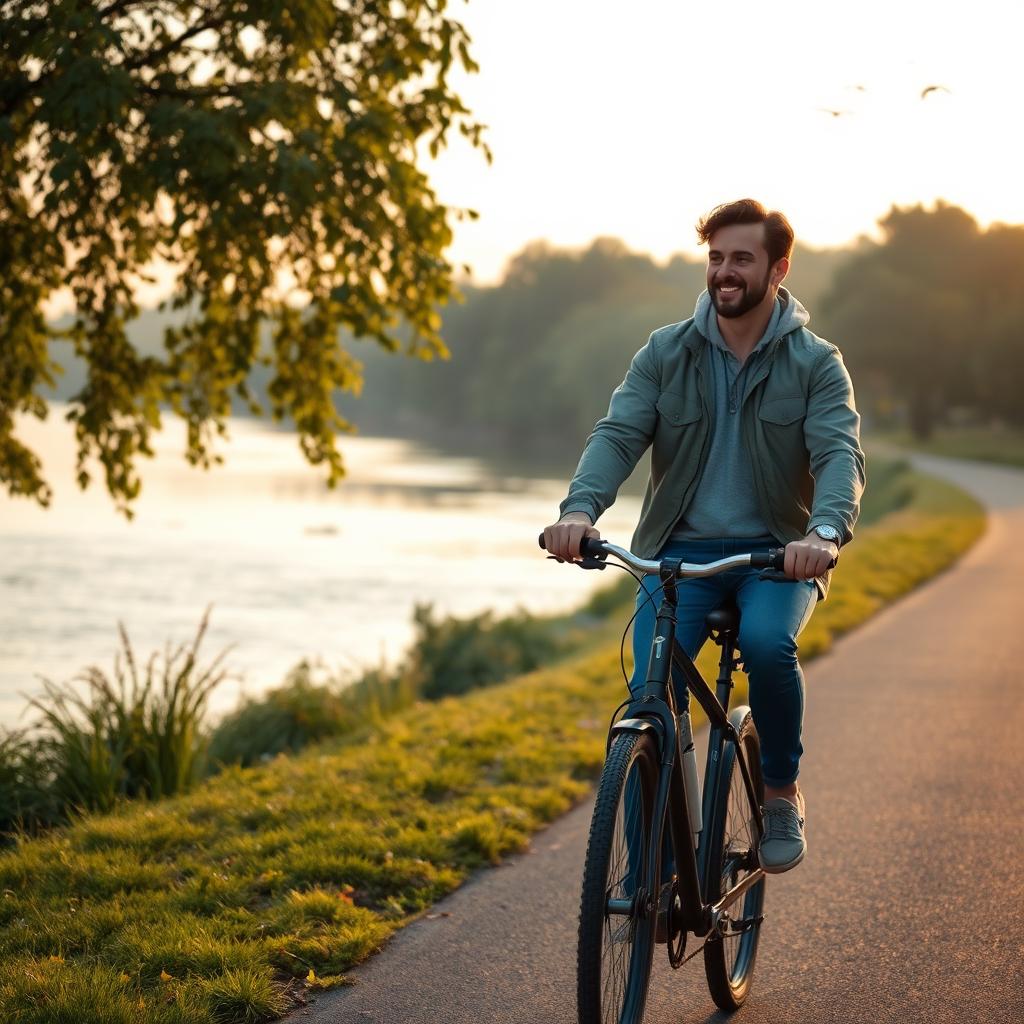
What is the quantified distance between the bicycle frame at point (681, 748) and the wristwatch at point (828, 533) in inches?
15.0

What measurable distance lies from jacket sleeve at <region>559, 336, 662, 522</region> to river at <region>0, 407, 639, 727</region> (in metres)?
4.33

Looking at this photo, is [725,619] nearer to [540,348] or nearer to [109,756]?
[109,756]

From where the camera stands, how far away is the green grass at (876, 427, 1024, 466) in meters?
52.5

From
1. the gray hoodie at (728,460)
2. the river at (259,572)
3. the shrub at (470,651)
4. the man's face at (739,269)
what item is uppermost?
the man's face at (739,269)

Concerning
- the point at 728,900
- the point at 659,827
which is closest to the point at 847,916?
the point at 728,900

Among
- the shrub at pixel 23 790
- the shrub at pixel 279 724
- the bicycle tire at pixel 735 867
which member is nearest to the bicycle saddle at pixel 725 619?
the bicycle tire at pixel 735 867

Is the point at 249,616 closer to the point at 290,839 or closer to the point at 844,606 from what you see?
the point at 844,606

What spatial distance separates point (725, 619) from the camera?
3.59 meters

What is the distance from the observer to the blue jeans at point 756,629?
3.55 meters

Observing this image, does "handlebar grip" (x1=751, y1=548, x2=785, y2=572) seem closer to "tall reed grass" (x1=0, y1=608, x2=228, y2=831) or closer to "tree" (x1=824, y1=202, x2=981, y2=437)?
"tall reed grass" (x1=0, y1=608, x2=228, y2=831)

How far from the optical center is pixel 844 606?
41.8ft

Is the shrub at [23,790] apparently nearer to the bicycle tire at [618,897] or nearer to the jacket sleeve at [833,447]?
the bicycle tire at [618,897]

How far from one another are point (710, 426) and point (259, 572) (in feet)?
58.7

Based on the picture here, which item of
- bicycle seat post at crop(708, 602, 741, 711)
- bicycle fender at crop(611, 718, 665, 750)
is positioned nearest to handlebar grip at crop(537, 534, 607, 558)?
bicycle fender at crop(611, 718, 665, 750)
